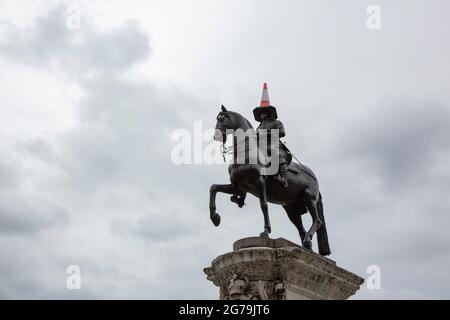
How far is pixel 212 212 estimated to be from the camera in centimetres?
1276

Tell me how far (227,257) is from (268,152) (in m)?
2.84

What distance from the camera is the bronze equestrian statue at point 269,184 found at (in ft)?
41.4

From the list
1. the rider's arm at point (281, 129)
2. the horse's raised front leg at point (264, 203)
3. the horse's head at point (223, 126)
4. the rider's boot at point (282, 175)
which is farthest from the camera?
the rider's arm at point (281, 129)

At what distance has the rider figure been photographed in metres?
13.1

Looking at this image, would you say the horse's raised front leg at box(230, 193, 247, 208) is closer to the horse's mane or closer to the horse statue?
the horse statue

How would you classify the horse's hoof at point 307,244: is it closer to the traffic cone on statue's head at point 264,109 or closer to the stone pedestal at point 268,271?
the stone pedestal at point 268,271

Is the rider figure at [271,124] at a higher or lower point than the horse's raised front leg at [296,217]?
higher

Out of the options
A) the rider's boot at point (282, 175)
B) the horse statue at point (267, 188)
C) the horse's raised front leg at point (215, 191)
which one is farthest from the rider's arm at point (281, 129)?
the horse's raised front leg at point (215, 191)

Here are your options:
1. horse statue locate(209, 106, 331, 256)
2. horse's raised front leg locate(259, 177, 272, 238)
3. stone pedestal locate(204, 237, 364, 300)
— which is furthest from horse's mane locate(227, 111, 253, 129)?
stone pedestal locate(204, 237, 364, 300)

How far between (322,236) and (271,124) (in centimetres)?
277

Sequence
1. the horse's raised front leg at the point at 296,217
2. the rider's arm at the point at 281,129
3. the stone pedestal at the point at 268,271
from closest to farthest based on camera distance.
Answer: the stone pedestal at the point at 268,271
the rider's arm at the point at 281,129
the horse's raised front leg at the point at 296,217

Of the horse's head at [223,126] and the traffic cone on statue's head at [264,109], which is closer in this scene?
the horse's head at [223,126]
